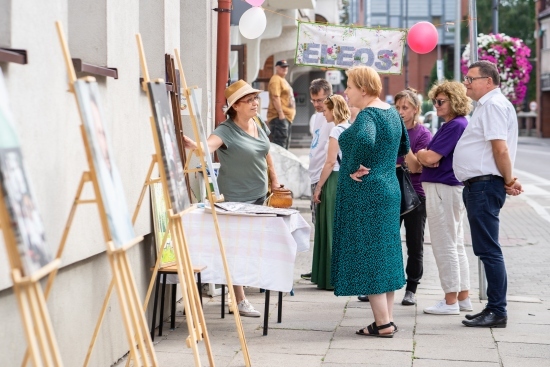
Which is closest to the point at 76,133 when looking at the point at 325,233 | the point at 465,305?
the point at 465,305

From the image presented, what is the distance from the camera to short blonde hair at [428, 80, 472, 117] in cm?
795

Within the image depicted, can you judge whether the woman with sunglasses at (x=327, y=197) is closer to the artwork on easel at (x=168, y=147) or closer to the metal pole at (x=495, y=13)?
the artwork on easel at (x=168, y=147)

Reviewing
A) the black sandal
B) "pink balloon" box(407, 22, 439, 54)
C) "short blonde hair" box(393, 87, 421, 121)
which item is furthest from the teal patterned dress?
"pink balloon" box(407, 22, 439, 54)

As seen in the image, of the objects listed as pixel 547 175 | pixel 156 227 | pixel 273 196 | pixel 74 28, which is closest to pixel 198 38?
pixel 273 196

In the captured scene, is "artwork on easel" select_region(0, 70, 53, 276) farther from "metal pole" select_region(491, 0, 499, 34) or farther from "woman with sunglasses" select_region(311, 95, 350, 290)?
"metal pole" select_region(491, 0, 499, 34)

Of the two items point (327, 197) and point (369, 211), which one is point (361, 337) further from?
point (327, 197)

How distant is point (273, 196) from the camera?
8.44 meters

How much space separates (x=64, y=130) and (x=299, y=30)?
31.1 feet

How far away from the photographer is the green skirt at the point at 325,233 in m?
9.33

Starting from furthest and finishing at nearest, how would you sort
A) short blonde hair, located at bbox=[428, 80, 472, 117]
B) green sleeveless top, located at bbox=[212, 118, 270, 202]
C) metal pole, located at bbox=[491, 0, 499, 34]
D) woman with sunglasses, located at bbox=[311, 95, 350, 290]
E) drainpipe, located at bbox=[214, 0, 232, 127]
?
metal pole, located at bbox=[491, 0, 499, 34] < drainpipe, located at bbox=[214, 0, 232, 127] < woman with sunglasses, located at bbox=[311, 95, 350, 290] < short blonde hair, located at bbox=[428, 80, 472, 117] < green sleeveless top, located at bbox=[212, 118, 270, 202]

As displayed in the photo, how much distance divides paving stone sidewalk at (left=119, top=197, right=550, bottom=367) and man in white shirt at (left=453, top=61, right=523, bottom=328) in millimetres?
360

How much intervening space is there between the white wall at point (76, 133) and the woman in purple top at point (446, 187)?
7.39 ft

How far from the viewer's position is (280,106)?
17984 millimetres

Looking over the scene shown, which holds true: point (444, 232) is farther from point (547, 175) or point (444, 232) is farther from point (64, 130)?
point (547, 175)
